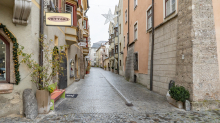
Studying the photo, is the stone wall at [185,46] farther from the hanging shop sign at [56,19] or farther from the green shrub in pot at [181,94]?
the hanging shop sign at [56,19]

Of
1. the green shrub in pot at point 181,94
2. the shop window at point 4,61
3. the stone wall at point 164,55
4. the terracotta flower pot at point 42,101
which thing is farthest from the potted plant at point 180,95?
the shop window at point 4,61

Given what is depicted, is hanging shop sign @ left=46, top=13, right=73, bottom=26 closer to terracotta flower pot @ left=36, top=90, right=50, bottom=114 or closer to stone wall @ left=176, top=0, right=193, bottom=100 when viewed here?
terracotta flower pot @ left=36, top=90, right=50, bottom=114

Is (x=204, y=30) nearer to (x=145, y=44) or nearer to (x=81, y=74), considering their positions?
(x=145, y=44)

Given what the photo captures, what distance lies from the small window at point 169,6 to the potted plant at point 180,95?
4.16 metres

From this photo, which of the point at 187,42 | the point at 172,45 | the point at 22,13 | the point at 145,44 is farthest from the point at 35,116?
the point at 145,44

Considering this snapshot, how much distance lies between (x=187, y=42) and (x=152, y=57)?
12.5ft

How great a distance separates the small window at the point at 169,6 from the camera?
770cm

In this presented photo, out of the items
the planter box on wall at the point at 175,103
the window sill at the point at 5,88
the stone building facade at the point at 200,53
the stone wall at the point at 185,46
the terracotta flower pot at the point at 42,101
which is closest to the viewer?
the window sill at the point at 5,88

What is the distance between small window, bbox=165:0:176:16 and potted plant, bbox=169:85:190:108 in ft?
13.6

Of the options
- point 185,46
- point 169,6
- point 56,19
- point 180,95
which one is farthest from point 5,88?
point 169,6

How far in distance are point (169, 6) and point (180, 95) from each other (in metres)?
4.95

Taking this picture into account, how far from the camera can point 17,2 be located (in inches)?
171

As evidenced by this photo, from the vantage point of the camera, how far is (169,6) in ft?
26.7

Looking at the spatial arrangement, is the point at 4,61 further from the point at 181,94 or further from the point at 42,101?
the point at 181,94
